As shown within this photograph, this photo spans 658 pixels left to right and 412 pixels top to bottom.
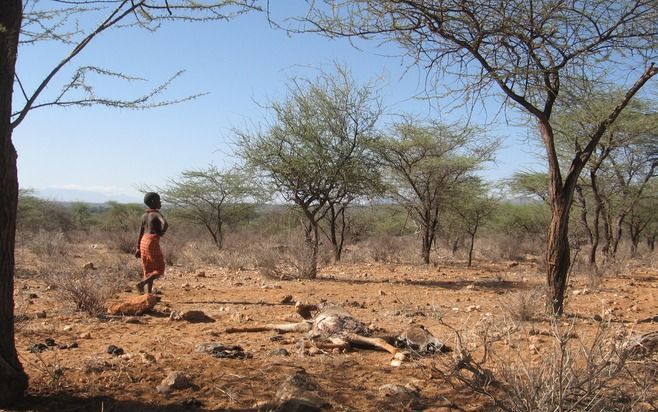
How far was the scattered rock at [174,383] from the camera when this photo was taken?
131 inches

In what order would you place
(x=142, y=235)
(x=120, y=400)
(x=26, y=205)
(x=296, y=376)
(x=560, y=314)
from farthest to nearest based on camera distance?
(x=26, y=205)
(x=142, y=235)
(x=560, y=314)
(x=296, y=376)
(x=120, y=400)

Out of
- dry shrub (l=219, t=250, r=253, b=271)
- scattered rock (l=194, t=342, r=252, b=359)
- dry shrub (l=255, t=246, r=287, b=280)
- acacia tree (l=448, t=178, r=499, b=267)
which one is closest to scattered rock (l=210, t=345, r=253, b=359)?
scattered rock (l=194, t=342, r=252, b=359)

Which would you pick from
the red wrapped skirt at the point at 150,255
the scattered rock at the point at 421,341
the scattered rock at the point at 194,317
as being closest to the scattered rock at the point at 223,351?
the scattered rock at the point at 421,341

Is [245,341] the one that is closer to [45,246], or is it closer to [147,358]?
[147,358]

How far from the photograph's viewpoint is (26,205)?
25.8 m

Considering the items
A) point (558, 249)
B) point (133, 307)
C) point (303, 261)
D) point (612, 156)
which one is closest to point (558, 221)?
point (558, 249)

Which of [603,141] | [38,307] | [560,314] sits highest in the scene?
[603,141]

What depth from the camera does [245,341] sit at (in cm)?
504

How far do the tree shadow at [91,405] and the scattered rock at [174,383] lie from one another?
0.62 ft

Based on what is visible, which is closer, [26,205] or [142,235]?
[142,235]

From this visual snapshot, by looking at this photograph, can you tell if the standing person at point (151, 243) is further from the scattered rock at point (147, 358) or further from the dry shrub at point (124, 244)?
the dry shrub at point (124, 244)

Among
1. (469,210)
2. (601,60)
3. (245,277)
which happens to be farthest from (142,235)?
(469,210)

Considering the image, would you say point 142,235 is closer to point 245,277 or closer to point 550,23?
point 245,277

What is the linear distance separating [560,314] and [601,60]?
281 cm
